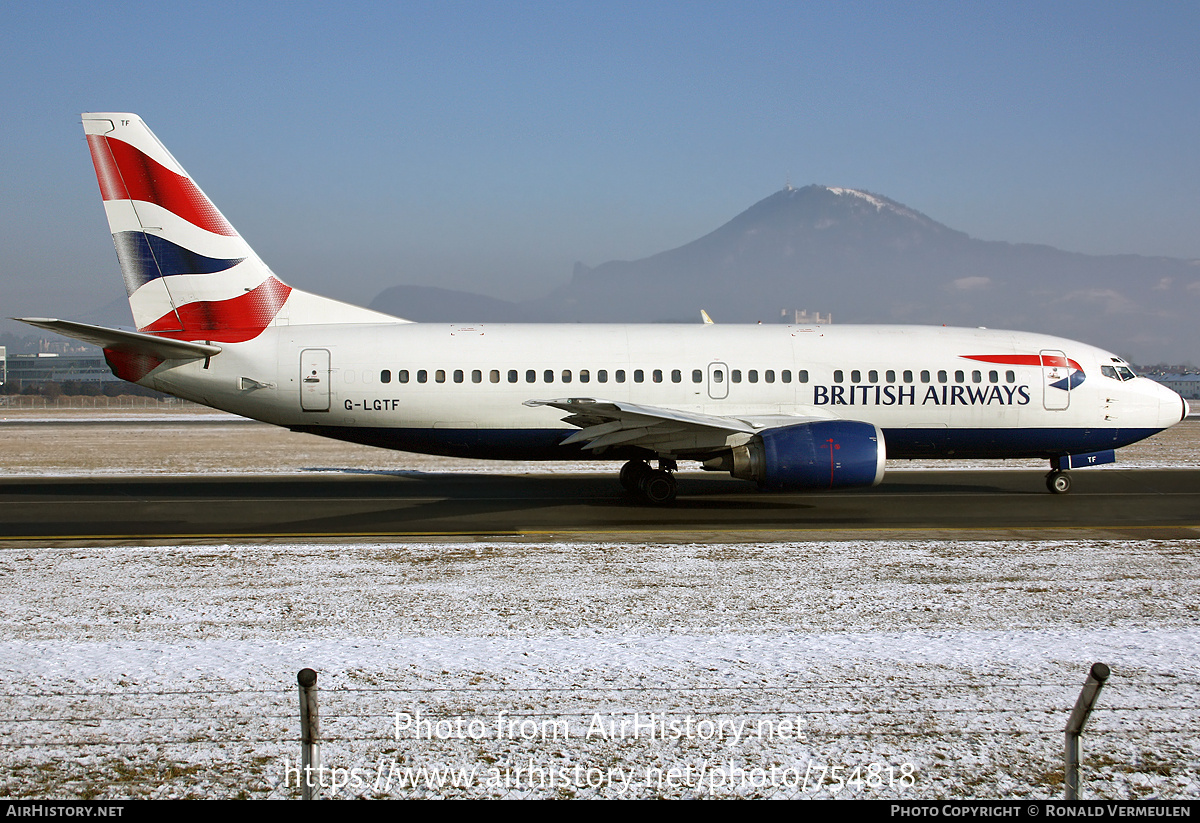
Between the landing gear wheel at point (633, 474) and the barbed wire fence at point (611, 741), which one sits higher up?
the landing gear wheel at point (633, 474)

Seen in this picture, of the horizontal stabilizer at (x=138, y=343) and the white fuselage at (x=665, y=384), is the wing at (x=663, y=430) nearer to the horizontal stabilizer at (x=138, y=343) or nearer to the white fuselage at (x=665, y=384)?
the white fuselage at (x=665, y=384)

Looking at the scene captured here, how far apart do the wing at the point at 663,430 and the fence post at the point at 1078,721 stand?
472 inches

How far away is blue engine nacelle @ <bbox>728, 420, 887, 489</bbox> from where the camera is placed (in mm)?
15336

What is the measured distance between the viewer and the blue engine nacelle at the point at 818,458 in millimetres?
15336

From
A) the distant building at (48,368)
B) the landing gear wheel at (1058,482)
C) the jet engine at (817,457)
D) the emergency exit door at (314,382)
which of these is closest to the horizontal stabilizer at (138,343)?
the emergency exit door at (314,382)

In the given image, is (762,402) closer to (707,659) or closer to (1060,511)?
(1060,511)

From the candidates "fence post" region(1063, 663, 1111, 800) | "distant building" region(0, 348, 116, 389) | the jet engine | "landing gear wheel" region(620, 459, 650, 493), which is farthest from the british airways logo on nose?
"distant building" region(0, 348, 116, 389)

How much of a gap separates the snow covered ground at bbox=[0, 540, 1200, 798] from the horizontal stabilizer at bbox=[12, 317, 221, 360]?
587cm

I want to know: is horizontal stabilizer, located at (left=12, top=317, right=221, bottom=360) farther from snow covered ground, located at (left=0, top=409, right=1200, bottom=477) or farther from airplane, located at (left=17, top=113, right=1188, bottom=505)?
snow covered ground, located at (left=0, top=409, right=1200, bottom=477)

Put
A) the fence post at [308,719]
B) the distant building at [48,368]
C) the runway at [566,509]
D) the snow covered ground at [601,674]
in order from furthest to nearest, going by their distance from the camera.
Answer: the distant building at [48,368] < the runway at [566,509] < the snow covered ground at [601,674] < the fence post at [308,719]

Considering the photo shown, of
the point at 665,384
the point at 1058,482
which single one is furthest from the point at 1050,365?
the point at 665,384

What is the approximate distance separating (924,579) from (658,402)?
8508 millimetres

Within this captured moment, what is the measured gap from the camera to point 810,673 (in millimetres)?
6938
